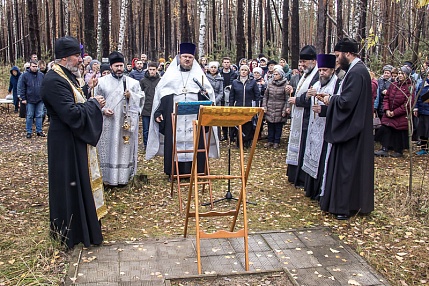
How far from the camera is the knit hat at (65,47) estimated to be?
197 inches

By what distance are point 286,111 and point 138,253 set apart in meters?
6.40

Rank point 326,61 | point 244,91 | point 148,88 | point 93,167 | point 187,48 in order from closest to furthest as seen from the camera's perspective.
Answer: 1. point 93,167
2. point 326,61
3. point 187,48
4. point 148,88
5. point 244,91

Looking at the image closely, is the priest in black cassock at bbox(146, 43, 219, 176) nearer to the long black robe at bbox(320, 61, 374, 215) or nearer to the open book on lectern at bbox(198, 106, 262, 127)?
the long black robe at bbox(320, 61, 374, 215)

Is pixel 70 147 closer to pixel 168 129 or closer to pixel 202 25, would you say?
pixel 168 129

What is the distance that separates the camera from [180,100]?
7871 millimetres

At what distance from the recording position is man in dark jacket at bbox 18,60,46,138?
40.9ft

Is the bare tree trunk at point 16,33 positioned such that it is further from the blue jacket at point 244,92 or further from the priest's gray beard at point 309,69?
the priest's gray beard at point 309,69

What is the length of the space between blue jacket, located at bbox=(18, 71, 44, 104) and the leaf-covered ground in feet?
11.1

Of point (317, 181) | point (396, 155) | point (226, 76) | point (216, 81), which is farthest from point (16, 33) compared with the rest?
point (317, 181)

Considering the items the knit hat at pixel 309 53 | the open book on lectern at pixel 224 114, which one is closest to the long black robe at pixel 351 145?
the knit hat at pixel 309 53

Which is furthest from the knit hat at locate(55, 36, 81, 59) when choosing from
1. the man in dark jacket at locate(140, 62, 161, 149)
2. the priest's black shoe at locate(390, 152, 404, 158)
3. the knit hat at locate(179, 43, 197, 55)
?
the priest's black shoe at locate(390, 152, 404, 158)

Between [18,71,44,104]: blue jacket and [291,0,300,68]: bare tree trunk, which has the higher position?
[291,0,300,68]: bare tree trunk

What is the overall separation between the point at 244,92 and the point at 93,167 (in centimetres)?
636

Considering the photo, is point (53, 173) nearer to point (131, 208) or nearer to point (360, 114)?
point (131, 208)
